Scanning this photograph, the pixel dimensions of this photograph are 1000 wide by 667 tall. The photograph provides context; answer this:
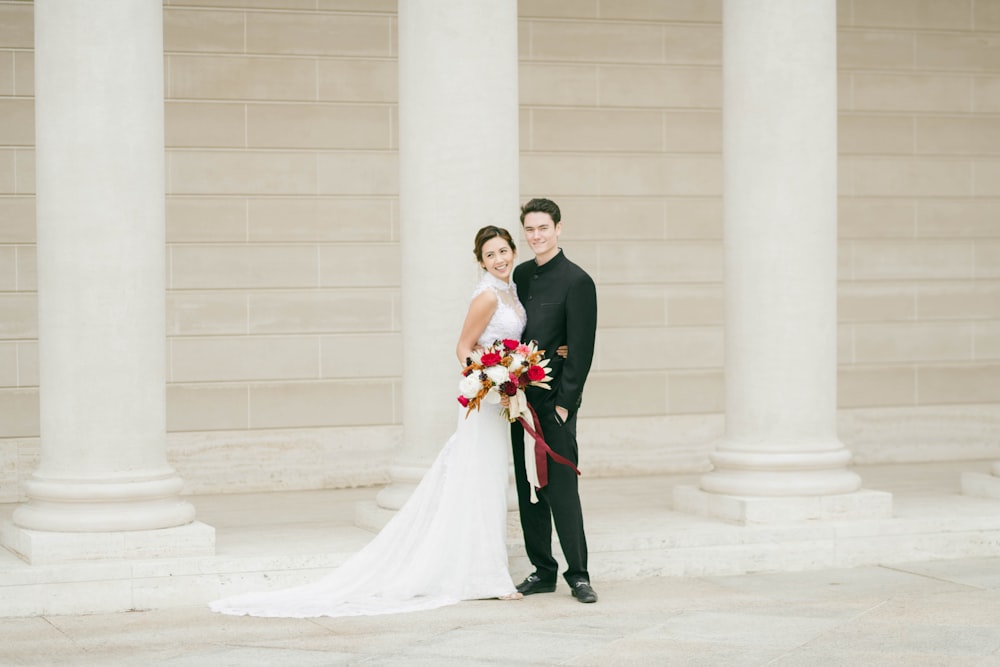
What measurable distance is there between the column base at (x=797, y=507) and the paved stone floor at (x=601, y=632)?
121 centimetres

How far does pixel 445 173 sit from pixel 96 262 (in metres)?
2.75

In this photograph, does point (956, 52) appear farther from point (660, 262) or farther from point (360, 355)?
point (360, 355)

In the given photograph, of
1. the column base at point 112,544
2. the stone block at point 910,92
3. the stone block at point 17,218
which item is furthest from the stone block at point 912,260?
the column base at point 112,544

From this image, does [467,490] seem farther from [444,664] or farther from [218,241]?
[218,241]

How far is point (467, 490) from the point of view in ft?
35.1

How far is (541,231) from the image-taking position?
1057 cm

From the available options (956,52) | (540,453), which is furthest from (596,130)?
(540,453)

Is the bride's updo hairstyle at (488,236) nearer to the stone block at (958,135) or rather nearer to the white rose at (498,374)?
the white rose at (498,374)

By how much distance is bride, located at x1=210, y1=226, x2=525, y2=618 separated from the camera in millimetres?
10500

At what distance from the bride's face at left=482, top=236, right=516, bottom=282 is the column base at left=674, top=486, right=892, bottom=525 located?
10.7 feet

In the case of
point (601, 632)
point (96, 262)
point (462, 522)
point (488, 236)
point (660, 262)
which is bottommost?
point (601, 632)

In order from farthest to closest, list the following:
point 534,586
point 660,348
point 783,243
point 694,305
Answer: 1. point 694,305
2. point 660,348
3. point 783,243
4. point 534,586

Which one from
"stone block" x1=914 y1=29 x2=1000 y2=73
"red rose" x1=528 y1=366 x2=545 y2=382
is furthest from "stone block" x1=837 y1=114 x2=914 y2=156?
"red rose" x1=528 y1=366 x2=545 y2=382

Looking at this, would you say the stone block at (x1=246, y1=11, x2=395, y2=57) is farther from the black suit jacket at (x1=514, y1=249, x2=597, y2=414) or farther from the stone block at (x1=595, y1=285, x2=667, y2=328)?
the black suit jacket at (x1=514, y1=249, x2=597, y2=414)
